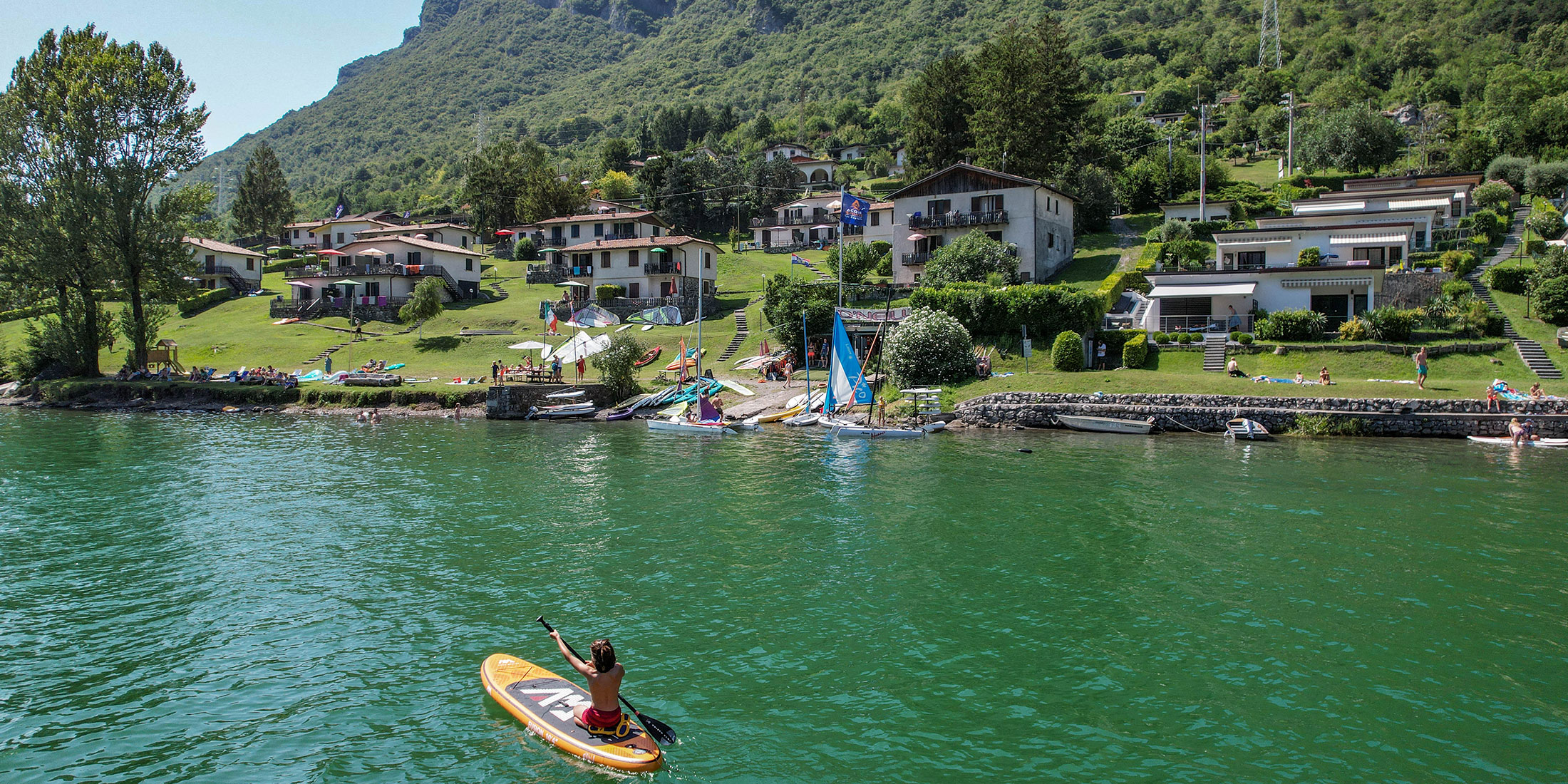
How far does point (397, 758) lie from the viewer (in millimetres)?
12281

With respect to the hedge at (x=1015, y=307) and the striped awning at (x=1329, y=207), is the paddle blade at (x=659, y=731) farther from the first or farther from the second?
the striped awning at (x=1329, y=207)

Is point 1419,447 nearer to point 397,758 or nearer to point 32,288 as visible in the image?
point 397,758

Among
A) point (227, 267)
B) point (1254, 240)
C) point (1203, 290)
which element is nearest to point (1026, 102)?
point (1254, 240)

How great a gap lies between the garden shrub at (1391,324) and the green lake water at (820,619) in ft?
58.2

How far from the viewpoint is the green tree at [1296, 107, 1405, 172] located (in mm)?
102500

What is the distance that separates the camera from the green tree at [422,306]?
7375cm

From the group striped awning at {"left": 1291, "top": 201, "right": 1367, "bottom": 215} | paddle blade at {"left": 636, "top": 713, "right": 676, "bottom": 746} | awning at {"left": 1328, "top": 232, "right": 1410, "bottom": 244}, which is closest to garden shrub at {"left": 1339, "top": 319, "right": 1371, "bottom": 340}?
awning at {"left": 1328, "top": 232, "right": 1410, "bottom": 244}

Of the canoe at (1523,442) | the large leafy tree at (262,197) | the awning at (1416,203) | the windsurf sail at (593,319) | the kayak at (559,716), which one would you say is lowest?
the kayak at (559,716)

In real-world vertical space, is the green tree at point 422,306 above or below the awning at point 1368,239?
below

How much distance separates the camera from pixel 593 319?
2849 inches

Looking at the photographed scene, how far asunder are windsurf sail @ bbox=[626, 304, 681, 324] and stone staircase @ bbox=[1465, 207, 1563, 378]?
55.9 m

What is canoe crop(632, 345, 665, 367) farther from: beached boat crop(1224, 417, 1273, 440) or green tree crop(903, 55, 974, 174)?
green tree crop(903, 55, 974, 174)

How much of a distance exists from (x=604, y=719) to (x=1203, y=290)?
5477cm

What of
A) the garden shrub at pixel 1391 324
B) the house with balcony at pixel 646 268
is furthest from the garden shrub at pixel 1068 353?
the house with balcony at pixel 646 268
